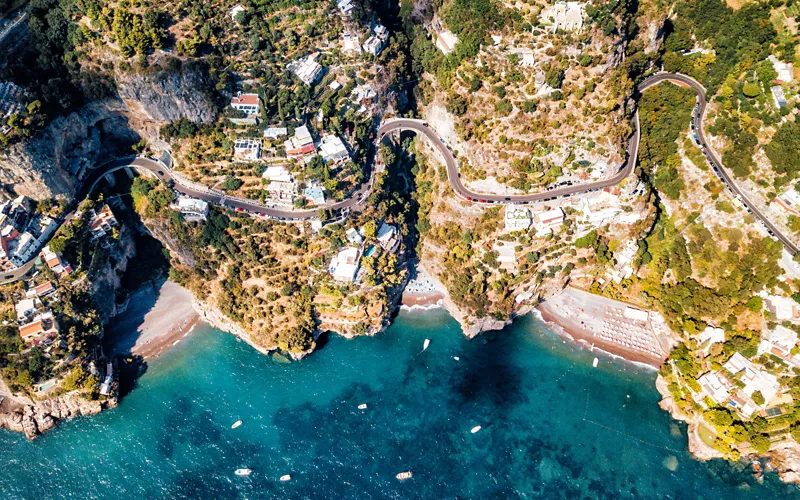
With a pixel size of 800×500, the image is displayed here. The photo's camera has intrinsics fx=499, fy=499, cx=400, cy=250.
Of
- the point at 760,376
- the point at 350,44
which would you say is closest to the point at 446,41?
the point at 350,44

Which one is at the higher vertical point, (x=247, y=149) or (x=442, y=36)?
(x=442, y=36)

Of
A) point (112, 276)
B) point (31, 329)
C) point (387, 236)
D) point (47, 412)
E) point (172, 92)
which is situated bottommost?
point (47, 412)

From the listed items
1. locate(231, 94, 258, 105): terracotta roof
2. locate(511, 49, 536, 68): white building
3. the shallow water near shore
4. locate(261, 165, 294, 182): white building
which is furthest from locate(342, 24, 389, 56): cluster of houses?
the shallow water near shore

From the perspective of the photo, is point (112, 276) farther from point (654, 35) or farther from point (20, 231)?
point (654, 35)

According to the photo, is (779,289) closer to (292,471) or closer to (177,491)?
(292,471)

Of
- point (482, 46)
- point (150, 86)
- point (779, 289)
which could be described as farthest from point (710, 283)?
point (150, 86)

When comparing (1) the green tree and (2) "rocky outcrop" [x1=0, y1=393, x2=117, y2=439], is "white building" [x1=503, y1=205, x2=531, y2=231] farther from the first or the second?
(2) "rocky outcrop" [x1=0, y1=393, x2=117, y2=439]

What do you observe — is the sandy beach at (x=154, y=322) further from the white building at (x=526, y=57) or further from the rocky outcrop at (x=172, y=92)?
the white building at (x=526, y=57)
